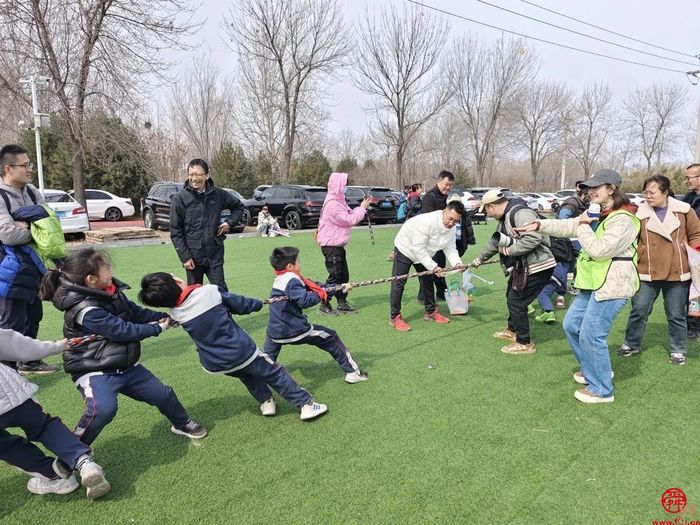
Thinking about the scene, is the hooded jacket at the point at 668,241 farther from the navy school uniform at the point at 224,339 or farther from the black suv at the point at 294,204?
the black suv at the point at 294,204

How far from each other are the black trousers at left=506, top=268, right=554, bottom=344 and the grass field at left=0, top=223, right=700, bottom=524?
10.5 inches

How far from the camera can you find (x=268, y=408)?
3500mm

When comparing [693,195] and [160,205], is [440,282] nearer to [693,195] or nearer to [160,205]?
[693,195]

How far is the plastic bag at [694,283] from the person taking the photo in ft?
14.4

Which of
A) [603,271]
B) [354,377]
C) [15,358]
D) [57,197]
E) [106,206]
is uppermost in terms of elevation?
[57,197]

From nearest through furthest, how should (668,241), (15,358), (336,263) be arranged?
(15,358) → (668,241) → (336,263)

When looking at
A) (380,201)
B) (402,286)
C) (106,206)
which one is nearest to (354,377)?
(402,286)

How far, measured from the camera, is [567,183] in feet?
189

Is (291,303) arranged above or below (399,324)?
above

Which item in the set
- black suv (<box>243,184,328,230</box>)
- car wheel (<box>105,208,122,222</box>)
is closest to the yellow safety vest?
black suv (<box>243,184,328,230</box>)

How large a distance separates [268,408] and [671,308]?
151 inches

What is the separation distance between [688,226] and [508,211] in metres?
1.65

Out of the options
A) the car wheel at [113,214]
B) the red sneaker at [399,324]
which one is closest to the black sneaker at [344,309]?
the red sneaker at [399,324]

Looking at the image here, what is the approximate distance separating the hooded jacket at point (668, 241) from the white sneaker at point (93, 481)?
4657mm
